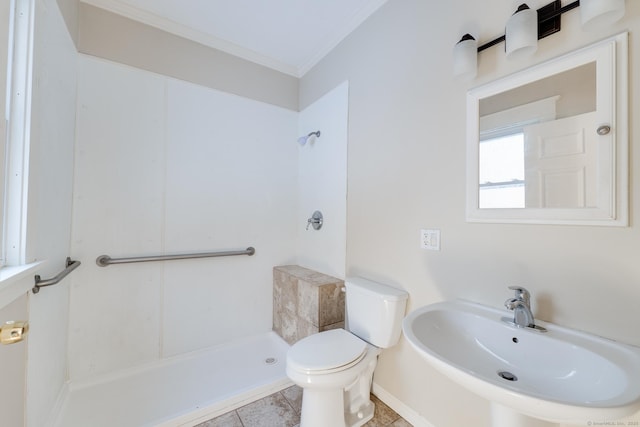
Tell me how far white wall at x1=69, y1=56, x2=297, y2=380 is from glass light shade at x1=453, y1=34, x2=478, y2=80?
1.57m

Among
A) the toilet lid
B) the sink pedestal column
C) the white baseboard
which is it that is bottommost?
the white baseboard

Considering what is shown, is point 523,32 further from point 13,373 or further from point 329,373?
point 13,373

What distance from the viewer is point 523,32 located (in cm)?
90

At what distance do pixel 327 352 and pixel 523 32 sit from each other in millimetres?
1562

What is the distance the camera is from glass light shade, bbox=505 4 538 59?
889 millimetres

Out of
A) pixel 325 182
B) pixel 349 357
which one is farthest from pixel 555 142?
pixel 325 182

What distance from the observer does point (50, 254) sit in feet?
4.02

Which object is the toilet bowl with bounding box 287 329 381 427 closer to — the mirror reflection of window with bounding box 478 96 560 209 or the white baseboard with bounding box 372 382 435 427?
the white baseboard with bounding box 372 382 435 427

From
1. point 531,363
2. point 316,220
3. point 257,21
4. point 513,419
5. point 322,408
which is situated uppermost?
point 257,21

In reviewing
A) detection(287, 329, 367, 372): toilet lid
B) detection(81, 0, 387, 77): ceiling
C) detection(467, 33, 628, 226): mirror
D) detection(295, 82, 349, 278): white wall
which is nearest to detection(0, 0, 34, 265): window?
detection(81, 0, 387, 77): ceiling

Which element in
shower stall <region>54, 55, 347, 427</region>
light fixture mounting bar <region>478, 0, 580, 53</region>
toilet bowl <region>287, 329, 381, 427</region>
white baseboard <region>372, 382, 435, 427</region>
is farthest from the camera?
shower stall <region>54, 55, 347, 427</region>

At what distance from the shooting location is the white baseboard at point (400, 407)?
132 centimetres

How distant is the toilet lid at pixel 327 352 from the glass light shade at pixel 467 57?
1.40 meters

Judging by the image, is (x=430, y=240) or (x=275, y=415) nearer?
(x=430, y=240)
